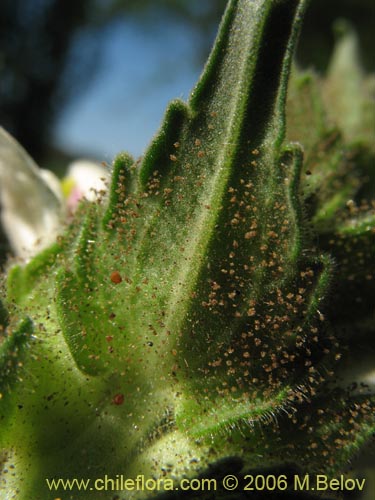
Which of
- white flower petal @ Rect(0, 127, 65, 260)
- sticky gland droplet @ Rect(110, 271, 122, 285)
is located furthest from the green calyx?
white flower petal @ Rect(0, 127, 65, 260)

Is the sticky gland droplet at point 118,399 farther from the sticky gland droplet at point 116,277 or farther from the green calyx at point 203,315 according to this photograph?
the sticky gland droplet at point 116,277

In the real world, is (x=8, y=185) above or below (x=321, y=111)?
below

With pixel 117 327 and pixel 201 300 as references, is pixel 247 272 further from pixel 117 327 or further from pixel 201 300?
pixel 117 327

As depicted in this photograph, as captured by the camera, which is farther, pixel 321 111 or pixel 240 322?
pixel 321 111

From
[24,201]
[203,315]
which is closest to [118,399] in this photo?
[203,315]

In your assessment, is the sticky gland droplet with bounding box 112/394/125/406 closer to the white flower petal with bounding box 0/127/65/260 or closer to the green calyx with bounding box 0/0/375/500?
the green calyx with bounding box 0/0/375/500

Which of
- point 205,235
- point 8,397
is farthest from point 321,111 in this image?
point 8,397

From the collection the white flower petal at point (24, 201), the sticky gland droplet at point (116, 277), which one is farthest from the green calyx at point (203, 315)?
the white flower petal at point (24, 201)

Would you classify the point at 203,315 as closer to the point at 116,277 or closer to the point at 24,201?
the point at 116,277
